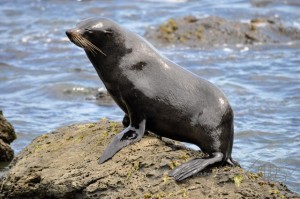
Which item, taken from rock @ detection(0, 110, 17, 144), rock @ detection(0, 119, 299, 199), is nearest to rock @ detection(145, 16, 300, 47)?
rock @ detection(0, 110, 17, 144)

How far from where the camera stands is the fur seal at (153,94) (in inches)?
252

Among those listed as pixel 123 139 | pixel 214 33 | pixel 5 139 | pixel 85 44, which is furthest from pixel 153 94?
pixel 214 33

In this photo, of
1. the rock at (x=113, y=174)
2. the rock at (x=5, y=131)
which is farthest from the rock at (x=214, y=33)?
the rock at (x=113, y=174)

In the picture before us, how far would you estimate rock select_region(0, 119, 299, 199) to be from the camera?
5.86 meters

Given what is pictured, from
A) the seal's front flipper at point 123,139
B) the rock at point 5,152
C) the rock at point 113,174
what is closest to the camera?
the rock at point 113,174

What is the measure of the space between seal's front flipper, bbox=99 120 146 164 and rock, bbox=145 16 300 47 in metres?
10.7

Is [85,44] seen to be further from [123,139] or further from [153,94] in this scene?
[123,139]

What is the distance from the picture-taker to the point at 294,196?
A: 582 cm

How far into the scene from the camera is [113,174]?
615 cm

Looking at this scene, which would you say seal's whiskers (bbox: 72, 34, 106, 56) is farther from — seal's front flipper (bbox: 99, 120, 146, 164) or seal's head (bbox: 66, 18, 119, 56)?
seal's front flipper (bbox: 99, 120, 146, 164)

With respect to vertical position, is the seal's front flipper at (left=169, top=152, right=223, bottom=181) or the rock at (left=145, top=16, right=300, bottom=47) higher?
the seal's front flipper at (left=169, top=152, right=223, bottom=181)

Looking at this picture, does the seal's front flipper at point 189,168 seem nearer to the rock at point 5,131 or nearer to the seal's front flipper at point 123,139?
the seal's front flipper at point 123,139

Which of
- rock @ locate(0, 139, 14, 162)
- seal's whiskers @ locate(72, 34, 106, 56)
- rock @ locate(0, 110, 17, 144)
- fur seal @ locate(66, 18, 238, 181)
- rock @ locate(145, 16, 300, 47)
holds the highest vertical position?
seal's whiskers @ locate(72, 34, 106, 56)

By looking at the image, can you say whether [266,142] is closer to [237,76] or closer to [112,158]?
[237,76]
